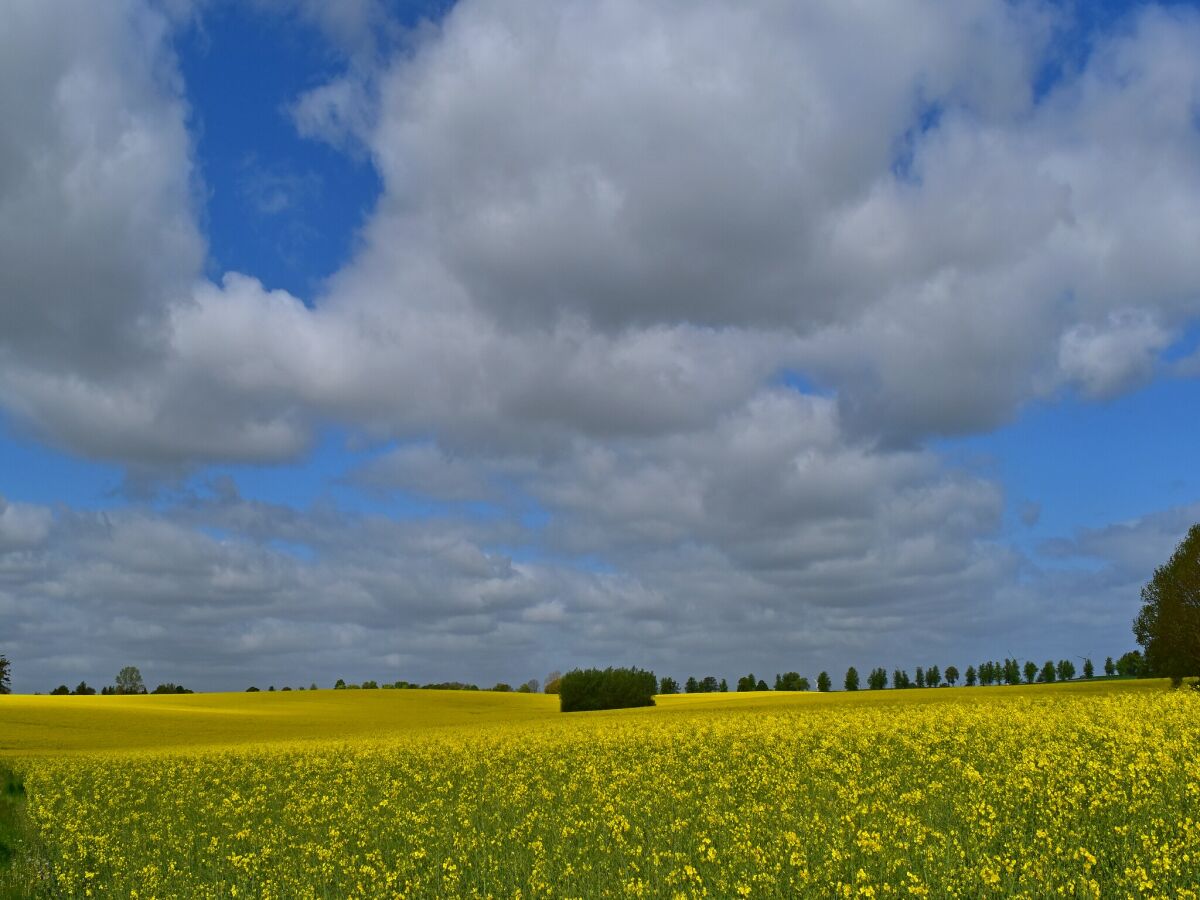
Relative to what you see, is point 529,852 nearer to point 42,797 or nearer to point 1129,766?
point 1129,766

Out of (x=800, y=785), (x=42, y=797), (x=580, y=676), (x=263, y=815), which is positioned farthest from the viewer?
(x=580, y=676)

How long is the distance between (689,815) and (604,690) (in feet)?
257

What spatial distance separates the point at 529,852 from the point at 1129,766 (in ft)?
29.8

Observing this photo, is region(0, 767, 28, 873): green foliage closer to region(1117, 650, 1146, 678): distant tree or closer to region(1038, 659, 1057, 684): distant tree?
region(1117, 650, 1146, 678): distant tree

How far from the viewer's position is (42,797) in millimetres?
24578

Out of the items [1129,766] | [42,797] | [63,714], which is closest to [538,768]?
[1129,766]

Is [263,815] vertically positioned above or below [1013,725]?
below

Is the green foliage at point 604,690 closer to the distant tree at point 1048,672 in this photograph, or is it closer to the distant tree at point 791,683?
the distant tree at point 791,683

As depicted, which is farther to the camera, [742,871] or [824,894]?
[742,871]

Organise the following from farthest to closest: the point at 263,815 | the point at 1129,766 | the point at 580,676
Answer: the point at 580,676
the point at 263,815
the point at 1129,766

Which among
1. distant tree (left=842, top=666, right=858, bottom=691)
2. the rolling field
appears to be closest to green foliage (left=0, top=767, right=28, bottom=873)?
the rolling field

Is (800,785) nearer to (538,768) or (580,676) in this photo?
(538,768)

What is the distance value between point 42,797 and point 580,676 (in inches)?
2750

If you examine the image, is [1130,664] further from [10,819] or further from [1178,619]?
[10,819]
